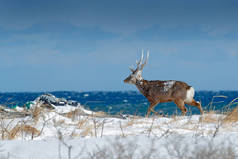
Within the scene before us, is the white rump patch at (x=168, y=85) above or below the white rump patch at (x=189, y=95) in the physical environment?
above

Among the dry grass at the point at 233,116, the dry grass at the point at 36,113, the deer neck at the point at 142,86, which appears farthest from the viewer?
the deer neck at the point at 142,86

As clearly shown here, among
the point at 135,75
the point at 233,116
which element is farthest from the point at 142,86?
the point at 233,116

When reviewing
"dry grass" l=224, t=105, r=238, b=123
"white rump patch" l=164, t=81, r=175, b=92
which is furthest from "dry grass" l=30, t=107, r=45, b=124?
"white rump patch" l=164, t=81, r=175, b=92

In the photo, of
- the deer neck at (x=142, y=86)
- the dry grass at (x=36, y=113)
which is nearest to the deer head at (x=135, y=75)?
the deer neck at (x=142, y=86)

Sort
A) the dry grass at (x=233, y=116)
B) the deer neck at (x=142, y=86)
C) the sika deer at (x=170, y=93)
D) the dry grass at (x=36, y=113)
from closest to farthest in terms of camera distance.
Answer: the dry grass at (x=233, y=116) → the dry grass at (x=36, y=113) → the sika deer at (x=170, y=93) → the deer neck at (x=142, y=86)

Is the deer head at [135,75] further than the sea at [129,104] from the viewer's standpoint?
Yes

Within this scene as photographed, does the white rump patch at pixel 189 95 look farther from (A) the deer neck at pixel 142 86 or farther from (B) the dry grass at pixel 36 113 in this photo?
(B) the dry grass at pixel 36 113

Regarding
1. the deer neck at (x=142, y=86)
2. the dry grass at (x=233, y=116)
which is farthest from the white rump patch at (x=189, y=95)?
the dry grass at (x=233, y=116)

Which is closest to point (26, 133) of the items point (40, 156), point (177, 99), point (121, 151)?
point (40, 156)

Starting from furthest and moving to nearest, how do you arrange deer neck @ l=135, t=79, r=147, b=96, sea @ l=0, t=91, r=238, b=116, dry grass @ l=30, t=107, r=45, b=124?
1. deer neck @ l=135, t=79, r=147, b=96
2. sea @ l=0, t=91, r=238, b=116
3. dry grass @ l=30, t=107, r=45, b=124

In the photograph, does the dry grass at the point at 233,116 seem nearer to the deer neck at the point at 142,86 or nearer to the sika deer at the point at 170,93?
the sika deer at the point at 170,93

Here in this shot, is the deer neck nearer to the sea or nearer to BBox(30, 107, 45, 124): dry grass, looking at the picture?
the sea

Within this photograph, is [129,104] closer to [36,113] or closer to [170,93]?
[170,93]

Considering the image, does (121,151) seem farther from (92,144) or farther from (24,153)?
(24,153)
